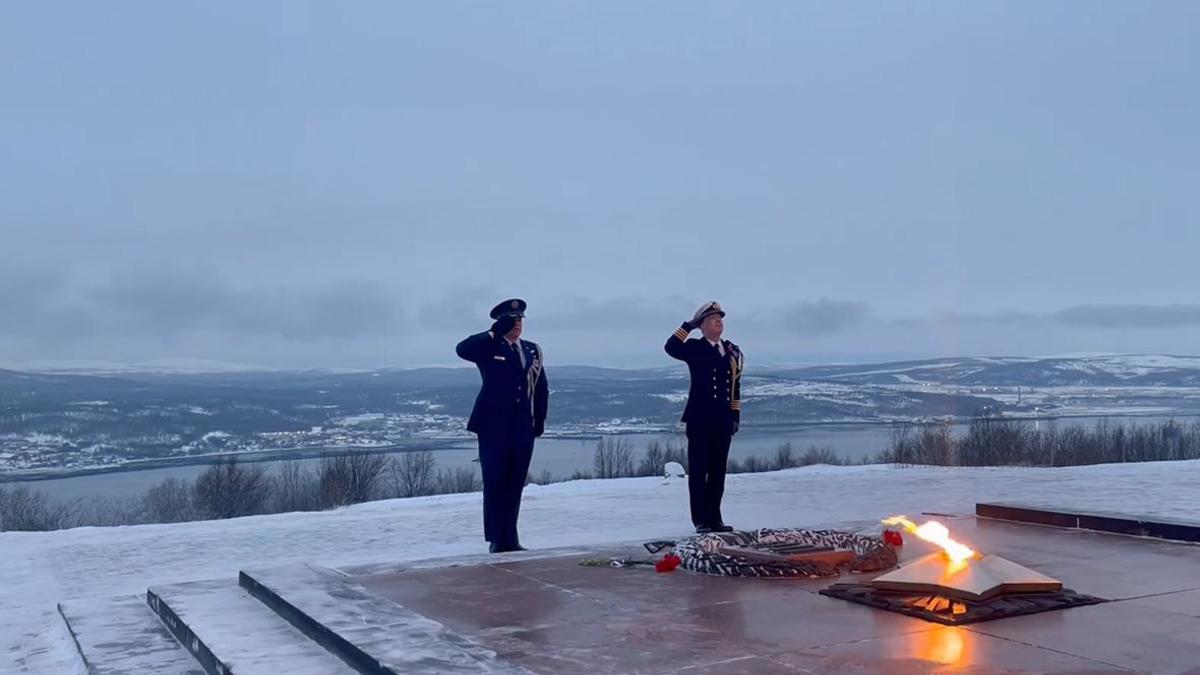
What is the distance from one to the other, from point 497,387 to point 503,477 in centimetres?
60

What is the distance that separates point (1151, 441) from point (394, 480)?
23426 millimetres

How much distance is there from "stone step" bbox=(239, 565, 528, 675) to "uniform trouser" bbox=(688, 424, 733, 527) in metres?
3.42

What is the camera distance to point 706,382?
8.66 m

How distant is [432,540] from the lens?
32.1 feet

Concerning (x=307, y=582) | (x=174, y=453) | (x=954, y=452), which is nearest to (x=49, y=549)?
(x=307, y=582)

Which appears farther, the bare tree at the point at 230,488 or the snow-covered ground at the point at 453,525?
the bare tree at the point at 230,488

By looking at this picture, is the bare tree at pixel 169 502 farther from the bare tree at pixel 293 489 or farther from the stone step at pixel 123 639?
the stone step at pixel 123 639

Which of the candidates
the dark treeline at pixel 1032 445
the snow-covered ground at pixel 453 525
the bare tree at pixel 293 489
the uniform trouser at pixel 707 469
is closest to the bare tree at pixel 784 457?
the dark treeline at pixel 1032 445

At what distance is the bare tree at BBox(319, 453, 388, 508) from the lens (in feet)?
92.3

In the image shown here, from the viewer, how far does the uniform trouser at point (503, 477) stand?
7.74 metres

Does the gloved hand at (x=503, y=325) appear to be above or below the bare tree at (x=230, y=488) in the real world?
above

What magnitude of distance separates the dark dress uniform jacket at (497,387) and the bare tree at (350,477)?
19.8 m

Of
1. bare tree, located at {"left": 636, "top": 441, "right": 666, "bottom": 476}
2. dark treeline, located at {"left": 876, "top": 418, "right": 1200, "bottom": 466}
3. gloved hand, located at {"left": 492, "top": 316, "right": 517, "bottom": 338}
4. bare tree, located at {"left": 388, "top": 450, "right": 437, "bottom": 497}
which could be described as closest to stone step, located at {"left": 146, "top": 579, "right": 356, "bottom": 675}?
gloved hand, located at {"left": 492, "top": 316, "right": 517, "bottom": 338}

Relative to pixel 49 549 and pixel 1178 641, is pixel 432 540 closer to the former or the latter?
pixel 49 549
